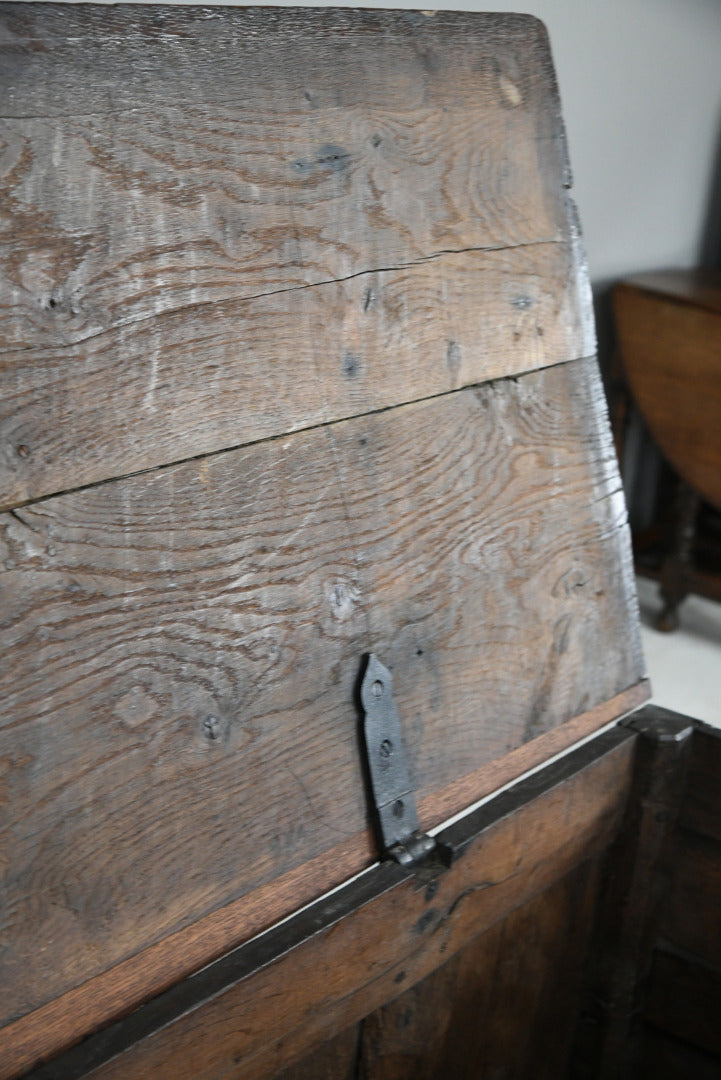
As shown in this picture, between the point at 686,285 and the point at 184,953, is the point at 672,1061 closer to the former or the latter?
the point at 184,953

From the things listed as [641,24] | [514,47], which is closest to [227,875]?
[514,47]

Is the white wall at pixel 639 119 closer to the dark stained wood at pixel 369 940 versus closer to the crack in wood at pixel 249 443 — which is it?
the crack in wood at pixel 249 443

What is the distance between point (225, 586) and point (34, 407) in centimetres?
19

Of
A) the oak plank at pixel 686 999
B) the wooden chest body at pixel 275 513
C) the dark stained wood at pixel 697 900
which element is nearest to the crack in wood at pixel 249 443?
the wooden chest body at pixel 275 513

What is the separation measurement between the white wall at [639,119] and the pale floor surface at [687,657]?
843 millimetres

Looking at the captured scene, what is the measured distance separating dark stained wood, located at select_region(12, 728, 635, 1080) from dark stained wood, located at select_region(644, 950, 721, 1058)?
0.19 m

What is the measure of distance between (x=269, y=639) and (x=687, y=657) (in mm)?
1856

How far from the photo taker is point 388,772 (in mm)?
896

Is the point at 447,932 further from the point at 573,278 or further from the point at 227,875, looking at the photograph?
the point at 573,278

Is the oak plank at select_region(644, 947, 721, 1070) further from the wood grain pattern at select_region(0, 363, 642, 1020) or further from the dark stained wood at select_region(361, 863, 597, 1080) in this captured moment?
the wood grain pattern at select_region(0, 363, 642, 1020)

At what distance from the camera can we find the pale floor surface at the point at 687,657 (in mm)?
2270

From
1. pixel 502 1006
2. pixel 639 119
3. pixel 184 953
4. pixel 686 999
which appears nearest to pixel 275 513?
pixel 184 953

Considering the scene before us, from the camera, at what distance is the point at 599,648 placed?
1113mm

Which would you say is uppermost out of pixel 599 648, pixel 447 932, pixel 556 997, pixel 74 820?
pixel 74 820
